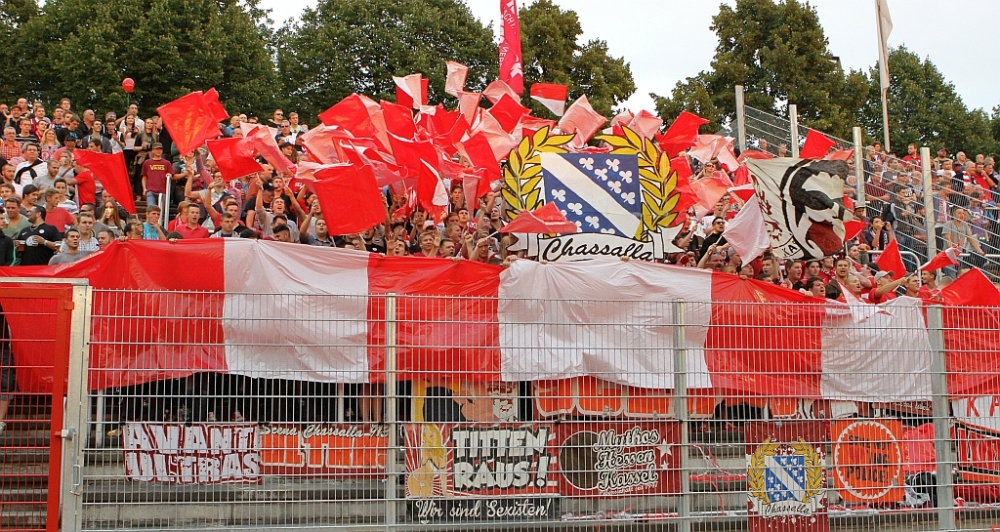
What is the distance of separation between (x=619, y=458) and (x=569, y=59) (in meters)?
31.8

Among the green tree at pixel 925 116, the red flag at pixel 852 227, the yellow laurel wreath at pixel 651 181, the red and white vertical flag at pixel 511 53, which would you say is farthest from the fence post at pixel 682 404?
the green tree at pixel 925 116

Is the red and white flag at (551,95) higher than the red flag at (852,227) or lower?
higher

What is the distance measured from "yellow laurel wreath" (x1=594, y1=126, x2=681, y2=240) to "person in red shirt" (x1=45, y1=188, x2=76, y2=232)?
6.40 metres

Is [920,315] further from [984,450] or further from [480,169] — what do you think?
[480,169]

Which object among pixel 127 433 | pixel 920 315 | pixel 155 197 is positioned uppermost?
pixel 155 197

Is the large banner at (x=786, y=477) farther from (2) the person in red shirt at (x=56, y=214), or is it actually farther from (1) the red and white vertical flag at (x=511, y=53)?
(1) the red and white vertical flag at (x=511, y=53)

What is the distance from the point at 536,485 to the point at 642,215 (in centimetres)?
428

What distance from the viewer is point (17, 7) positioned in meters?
38.5

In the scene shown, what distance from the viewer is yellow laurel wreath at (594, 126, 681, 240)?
1109cm

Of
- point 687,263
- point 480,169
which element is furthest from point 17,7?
point 687,263

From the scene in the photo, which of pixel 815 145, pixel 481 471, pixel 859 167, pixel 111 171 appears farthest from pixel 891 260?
pixel 111 171

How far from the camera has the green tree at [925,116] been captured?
155 ft

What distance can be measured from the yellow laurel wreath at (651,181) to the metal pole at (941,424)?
3.17 meters

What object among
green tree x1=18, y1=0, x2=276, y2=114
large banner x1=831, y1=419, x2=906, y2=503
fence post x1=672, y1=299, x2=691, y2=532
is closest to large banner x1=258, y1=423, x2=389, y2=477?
fence post x1=672, y1=299, x2=691, y2=532
